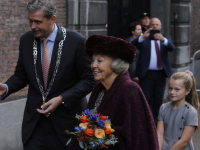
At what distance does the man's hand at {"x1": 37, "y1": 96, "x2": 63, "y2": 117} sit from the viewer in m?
3.69

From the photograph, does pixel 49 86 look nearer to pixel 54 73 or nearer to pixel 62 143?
pixel 54 73

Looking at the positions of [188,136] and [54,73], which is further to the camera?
[188,136]

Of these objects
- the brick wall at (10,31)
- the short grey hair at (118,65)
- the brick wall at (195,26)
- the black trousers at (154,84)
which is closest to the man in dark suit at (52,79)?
the short grey hair at (118,65)

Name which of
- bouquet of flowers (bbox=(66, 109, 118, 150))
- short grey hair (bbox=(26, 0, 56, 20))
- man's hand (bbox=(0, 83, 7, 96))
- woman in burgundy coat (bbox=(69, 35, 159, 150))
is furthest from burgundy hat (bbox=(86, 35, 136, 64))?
man's hand (bbox=(0, 83, 7, 96))

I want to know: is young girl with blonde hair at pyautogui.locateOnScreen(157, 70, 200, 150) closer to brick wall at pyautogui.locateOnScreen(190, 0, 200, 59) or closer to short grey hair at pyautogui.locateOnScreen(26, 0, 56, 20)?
short grey hair at pyautogui.locateOnScreen(26, 0, 56, 20)

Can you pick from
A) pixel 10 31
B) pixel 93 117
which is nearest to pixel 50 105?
pixel 93 117

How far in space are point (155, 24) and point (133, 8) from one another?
2852 millimetres

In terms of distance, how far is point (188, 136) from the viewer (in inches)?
172

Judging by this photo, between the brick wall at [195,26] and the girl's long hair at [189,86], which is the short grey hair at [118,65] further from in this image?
the brick wall at [195,26]

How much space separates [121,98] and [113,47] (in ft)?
1.25

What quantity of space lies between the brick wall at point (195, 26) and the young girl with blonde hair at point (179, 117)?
8204 millimetres

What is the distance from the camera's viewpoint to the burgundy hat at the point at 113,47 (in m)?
3.31

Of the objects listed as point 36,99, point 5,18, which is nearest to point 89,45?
point 36,99

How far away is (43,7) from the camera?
376 cm
